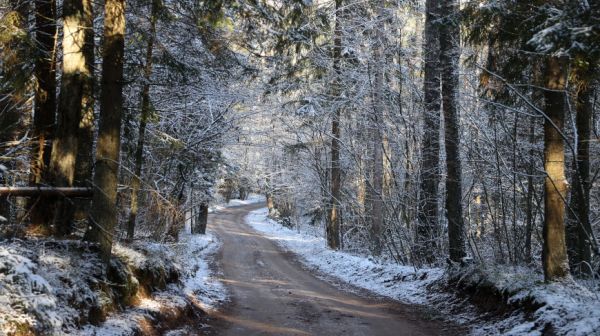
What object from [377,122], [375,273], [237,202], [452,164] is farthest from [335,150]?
[237,202]

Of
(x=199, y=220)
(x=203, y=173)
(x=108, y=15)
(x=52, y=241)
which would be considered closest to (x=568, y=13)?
(x=108, y=15)

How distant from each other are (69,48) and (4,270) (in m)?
3.86

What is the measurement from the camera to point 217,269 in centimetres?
1795

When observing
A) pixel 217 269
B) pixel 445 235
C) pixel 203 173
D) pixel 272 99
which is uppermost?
pixel 272 99

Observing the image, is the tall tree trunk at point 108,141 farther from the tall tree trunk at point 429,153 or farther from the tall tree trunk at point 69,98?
the tall tree trunk at point 429,153

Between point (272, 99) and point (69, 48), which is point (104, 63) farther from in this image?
point (272, 99)

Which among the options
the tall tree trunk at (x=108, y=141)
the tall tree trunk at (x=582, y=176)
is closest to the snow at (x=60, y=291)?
the tall tree trunk at (x=108, y=141)

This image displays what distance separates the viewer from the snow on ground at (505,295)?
6.55m

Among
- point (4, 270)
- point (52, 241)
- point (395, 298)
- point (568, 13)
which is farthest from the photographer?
point (395, 298)

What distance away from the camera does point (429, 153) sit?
14023 millimetres

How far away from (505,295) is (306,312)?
3.84m

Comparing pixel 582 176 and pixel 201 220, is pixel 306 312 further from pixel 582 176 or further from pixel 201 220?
pixel 201 220

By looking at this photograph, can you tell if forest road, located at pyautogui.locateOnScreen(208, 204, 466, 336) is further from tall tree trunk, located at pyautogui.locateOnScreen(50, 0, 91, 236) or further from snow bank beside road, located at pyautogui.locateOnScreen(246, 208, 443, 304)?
tall tree trunk, located at pyautogui.locateOnScreen(50, 0, 91, 236)

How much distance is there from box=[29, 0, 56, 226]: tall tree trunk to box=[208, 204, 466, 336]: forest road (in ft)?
13.8
